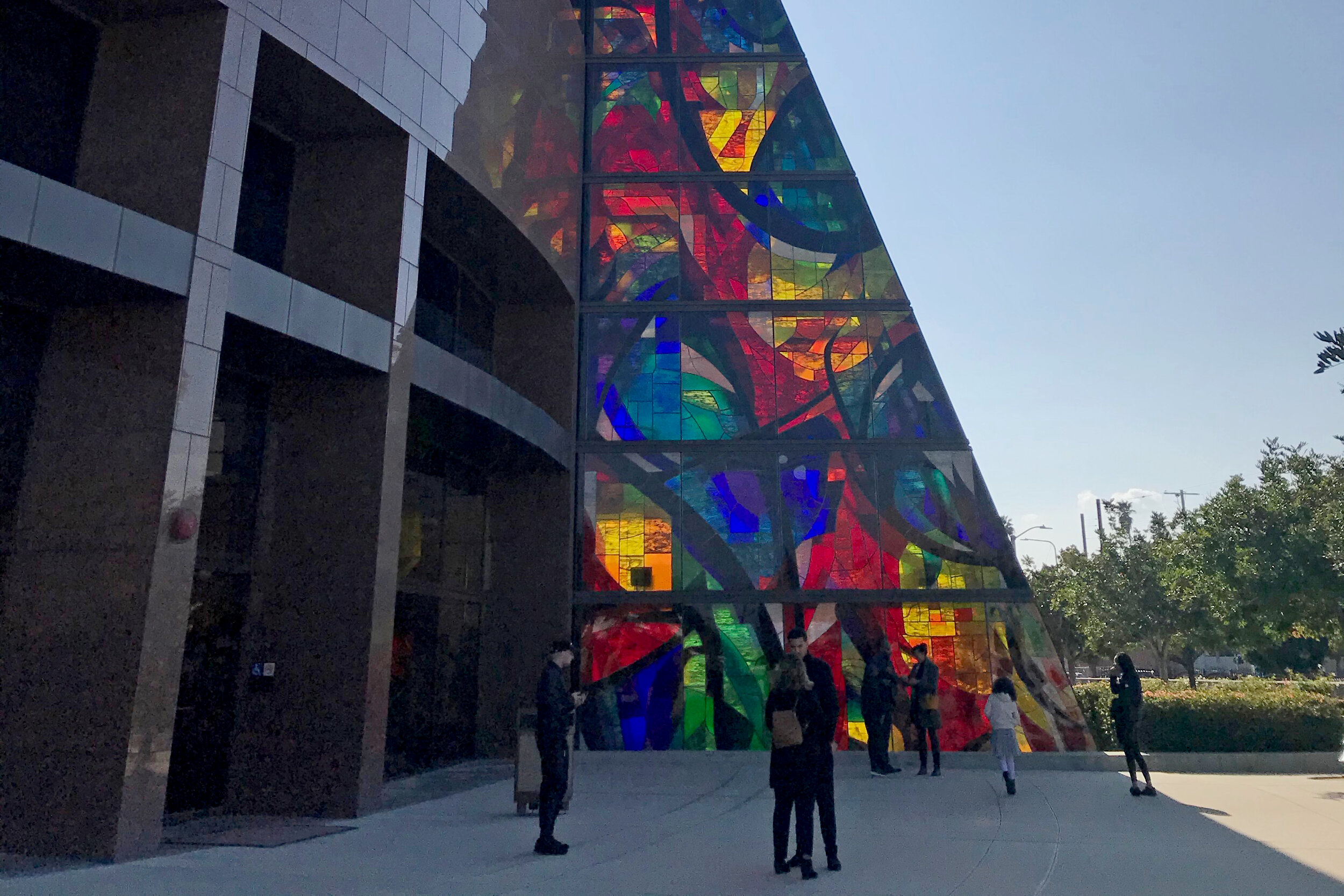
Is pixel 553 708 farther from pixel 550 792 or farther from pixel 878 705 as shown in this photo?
pixel 878 705

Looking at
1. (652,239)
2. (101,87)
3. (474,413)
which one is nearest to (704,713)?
(474,413)

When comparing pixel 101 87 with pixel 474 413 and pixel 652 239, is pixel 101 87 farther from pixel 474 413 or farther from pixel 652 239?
pixel 652 239

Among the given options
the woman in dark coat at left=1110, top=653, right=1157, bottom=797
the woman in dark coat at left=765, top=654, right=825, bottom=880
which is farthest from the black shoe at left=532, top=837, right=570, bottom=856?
the woman in dark coat at left=1110, top=653, right=1157, bottom=797

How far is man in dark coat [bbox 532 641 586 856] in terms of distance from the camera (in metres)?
8.07

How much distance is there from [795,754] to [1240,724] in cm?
1155

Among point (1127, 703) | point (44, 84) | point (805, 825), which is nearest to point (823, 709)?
point (805, 825)

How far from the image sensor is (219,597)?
10.7m

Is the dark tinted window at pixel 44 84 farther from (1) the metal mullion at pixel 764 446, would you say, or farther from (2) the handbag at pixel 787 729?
(1) the metal mullion at pixel 764 446

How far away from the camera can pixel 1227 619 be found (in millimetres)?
26516

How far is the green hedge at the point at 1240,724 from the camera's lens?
49.2ft

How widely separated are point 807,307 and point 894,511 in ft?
14.0

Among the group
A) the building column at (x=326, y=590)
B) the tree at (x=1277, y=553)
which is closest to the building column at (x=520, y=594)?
the building column at (x=326, y=590)

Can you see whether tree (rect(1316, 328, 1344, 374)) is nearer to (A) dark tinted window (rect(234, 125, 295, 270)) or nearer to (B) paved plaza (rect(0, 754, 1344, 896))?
(B) paved plaza (rect(0, 754, 1344, 896))

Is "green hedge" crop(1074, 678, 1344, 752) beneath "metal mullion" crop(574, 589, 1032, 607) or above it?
beneath
